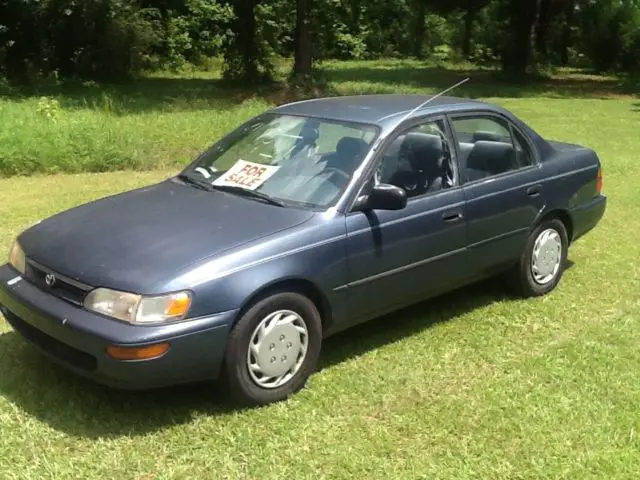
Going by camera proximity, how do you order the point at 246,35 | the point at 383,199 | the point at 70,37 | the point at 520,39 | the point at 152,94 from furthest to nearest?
the point at 520,39 < the point at 70,37 < the point at 246,35 < the point at 152,94 < the point at 383,199

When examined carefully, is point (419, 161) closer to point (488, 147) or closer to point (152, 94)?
point (488, 147)

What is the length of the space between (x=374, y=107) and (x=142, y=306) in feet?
7.67

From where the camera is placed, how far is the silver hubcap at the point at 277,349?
4.35 m

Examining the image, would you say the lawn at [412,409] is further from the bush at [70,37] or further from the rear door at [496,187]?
the bush at [70,37]

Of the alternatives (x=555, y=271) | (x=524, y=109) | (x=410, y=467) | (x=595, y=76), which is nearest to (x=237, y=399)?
(x=410, y=467)

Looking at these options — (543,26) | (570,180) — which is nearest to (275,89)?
(543,26)

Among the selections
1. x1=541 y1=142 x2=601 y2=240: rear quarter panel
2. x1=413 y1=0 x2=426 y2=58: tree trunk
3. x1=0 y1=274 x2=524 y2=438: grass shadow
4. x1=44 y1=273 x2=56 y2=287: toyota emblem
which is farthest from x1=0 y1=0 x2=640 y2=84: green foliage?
x1=44 y1=273 x2=56 y2=287: toyota emblem

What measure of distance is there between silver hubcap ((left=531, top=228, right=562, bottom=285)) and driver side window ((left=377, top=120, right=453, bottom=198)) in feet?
3.90

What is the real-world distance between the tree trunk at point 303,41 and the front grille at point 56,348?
20.0 meters

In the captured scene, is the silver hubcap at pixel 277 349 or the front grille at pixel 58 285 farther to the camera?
the silver hubcap at pixel 277 349

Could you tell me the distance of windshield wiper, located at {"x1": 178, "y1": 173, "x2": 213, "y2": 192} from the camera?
522 centimetres

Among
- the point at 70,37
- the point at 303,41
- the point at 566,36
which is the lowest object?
the point at 566,36

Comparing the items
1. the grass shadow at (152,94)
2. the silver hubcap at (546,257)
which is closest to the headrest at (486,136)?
the silver hubcap at (546,257)

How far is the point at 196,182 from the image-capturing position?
211 inches
